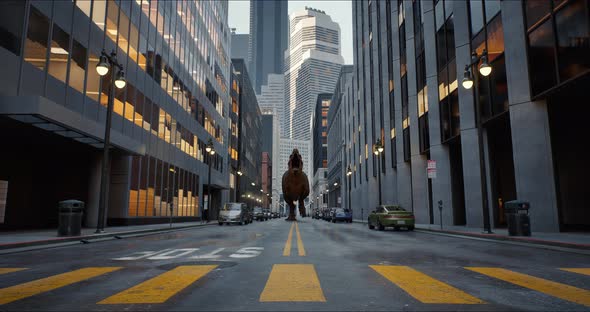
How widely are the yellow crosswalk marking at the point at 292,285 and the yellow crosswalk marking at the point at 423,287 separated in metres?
1.16

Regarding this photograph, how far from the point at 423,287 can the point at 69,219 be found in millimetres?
13349

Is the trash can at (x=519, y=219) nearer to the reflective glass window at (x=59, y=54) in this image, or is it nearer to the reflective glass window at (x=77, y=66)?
the reflective glass window at (x=59, y=54)

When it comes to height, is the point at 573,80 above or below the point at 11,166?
above

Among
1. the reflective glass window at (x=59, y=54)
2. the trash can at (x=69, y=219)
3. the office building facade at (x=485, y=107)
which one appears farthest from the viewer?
the reflective glass window at (x=59, y=54)

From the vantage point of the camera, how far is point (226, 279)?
19.6ft

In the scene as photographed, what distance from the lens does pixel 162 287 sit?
5.32 m

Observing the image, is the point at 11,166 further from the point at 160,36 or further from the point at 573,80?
the point at 573,80

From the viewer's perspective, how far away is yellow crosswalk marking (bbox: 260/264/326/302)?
183 inches

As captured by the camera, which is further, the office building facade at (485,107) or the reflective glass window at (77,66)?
the reflective glass window at (77,66)

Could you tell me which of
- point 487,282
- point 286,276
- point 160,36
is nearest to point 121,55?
point 160,36

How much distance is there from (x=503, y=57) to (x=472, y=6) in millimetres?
5324

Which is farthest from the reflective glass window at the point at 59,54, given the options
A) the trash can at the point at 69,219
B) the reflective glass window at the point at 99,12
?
the trash can at the point at 69,219

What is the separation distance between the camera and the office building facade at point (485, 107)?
16.9m

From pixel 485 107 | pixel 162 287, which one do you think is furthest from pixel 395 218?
pixel 162 287
